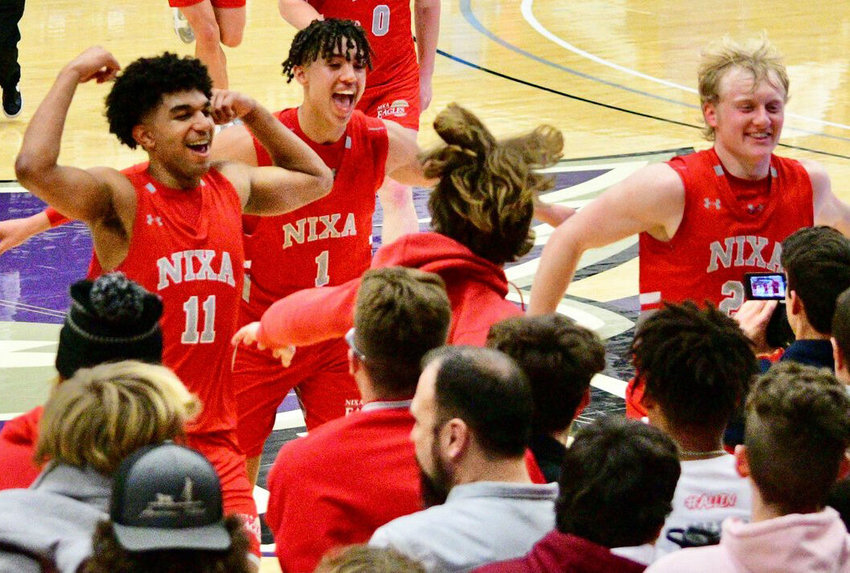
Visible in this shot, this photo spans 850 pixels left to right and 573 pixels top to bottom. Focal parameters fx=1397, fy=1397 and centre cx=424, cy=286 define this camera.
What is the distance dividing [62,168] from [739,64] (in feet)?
8.26

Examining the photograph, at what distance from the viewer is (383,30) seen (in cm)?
829

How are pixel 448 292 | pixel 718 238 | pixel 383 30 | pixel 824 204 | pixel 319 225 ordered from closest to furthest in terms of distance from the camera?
pixel 448 292 < pixel 718 238 < pixel 824 204 < pixel 319 225 < pixel 383 30

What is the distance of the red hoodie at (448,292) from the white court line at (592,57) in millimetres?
8331

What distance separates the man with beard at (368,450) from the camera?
3.32 metres

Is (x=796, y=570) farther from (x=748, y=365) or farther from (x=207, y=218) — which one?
(x=207, y=218)

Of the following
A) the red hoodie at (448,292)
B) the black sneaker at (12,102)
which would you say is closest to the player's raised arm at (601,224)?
the red hoodie at (448,292)

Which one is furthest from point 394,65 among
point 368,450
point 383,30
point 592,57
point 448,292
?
point 592,57

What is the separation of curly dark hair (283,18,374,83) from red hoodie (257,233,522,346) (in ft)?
6.36

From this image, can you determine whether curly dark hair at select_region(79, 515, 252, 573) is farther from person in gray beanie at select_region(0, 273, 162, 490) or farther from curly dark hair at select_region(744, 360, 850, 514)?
curly dark hair at select_region(744, 360, 850, 514)

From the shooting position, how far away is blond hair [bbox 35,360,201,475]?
2.67 metres

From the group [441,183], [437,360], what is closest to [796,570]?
[437,360]

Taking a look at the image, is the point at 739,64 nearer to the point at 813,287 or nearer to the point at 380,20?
the point at 813,287

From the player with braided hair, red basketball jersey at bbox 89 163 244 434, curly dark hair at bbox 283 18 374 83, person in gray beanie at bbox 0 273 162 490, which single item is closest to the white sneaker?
curly dark hair at bbox 283 18 374 83

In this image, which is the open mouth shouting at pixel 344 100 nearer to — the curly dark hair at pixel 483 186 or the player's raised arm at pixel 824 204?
the curly dark hair at pixel 483 186
